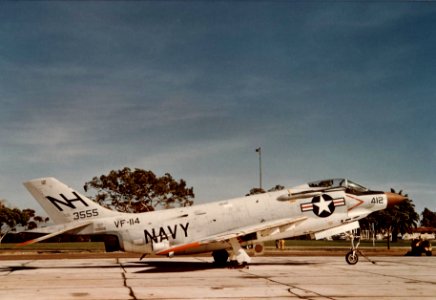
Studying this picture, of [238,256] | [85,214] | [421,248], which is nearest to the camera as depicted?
[238,256]

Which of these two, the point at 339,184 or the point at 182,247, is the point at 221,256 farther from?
the point at 339,184

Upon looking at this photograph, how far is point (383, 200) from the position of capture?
20641 mm

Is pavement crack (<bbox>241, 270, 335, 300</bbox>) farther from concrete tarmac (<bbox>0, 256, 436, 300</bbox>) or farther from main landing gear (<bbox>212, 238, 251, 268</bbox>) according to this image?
main landing gear (<bbox>212, 238, 251, 268</bbox>)

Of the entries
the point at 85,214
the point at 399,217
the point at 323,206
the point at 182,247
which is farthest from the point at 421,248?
the point at 399,217

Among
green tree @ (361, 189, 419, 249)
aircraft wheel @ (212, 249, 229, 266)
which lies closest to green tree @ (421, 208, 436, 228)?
green tree @ (361, 189, 419, 249)

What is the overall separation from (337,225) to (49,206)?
12.7 m

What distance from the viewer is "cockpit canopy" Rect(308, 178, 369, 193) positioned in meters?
20.6

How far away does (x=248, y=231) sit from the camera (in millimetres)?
18562

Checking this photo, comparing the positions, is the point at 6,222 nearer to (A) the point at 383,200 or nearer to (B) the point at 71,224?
(B) the point at 71,224

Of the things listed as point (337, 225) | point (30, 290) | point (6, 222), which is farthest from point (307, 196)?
point (6, 222)

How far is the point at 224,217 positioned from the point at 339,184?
5.48 m

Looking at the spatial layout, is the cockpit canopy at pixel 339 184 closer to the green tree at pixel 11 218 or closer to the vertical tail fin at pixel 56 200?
the vertical tail fin at pixel 56 200

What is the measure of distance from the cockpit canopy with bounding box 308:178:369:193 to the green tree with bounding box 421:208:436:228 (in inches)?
7480

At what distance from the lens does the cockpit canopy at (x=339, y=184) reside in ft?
67.5
